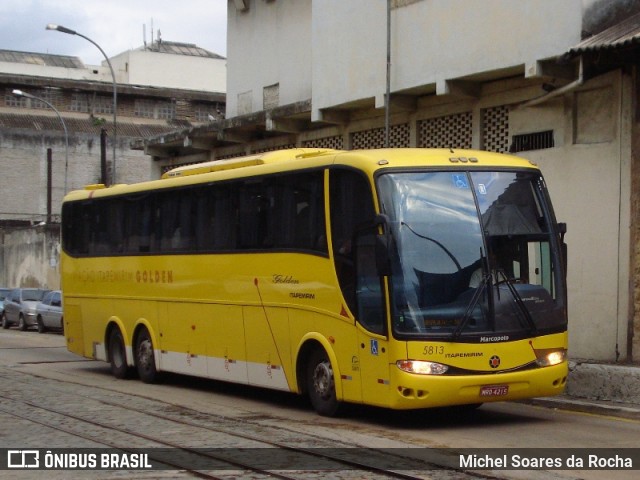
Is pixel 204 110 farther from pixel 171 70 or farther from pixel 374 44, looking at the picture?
pixel 374 44

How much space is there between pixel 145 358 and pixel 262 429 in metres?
6.78

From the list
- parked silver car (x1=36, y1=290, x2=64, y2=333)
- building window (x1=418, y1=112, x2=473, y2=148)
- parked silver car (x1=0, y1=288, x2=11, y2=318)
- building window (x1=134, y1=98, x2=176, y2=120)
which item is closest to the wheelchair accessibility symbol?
building window (x1=418, y1=112, x2=473, y2=148)

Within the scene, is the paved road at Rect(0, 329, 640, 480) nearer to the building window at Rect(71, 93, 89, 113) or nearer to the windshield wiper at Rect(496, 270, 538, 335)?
the windshield wiper at Rect(496, 270, 538, 335)

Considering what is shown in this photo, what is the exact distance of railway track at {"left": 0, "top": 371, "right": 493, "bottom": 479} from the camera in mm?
9633

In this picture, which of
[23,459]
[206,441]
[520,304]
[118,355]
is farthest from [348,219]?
[118,355]

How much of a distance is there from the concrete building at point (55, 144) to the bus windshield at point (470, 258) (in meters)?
39.4

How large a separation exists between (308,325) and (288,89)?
14.3 meters

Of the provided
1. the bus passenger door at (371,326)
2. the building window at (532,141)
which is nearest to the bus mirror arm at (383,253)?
the bus passenger door at (371,326)

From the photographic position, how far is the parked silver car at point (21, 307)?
38.9 meters

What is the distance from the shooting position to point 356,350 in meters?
12.8

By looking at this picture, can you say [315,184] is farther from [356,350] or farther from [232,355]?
[232,355]

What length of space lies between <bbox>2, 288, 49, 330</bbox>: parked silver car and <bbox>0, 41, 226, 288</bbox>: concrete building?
9.11m

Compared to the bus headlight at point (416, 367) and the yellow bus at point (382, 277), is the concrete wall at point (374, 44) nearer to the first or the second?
the yellow bus at point (382, 277)

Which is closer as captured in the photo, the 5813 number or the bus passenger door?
the 5813 number
